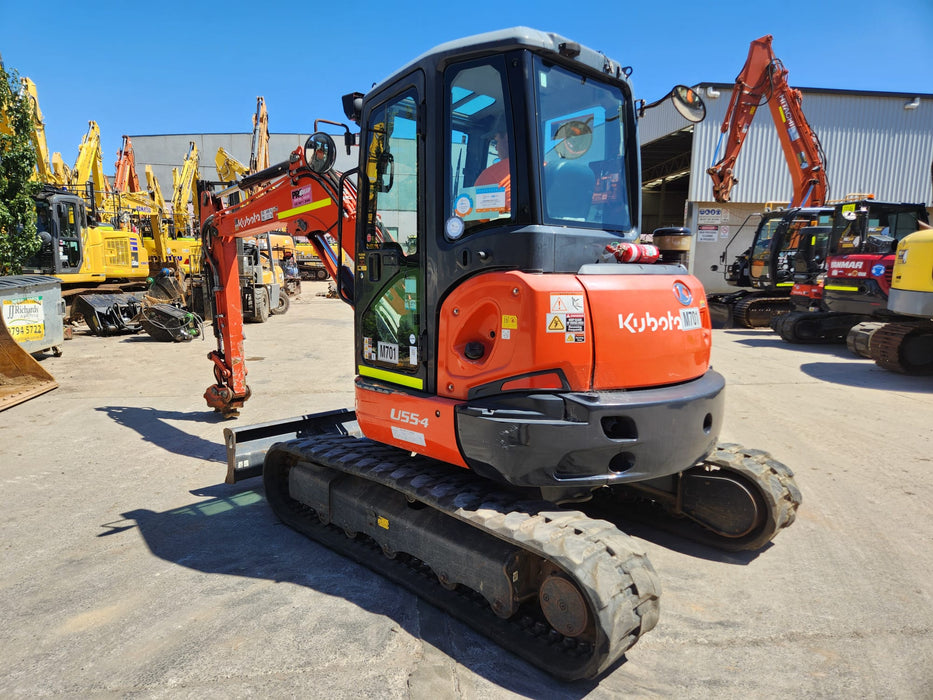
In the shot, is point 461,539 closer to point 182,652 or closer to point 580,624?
point 580,624

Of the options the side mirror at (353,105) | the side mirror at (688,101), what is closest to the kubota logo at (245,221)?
the side mirror at (353,105)

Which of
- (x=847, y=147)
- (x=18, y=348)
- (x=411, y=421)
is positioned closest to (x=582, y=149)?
(x=411, y=421)

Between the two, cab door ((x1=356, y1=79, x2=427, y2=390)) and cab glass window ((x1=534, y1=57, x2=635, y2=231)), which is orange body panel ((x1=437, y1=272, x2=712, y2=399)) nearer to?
cab door ((x1=356, y1=79, x2=427, y2=390))

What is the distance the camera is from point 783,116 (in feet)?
49.0

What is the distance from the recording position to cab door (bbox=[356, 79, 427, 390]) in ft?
10.8

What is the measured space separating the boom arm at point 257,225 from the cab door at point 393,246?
554 mm

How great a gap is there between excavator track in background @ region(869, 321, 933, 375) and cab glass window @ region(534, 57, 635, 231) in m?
8.11

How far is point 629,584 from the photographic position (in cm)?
251

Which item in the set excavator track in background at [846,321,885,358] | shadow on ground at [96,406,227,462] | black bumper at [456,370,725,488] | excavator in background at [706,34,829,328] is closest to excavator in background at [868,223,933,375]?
excavator track in background at [846,321,885,358]

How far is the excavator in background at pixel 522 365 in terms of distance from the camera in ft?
8.91

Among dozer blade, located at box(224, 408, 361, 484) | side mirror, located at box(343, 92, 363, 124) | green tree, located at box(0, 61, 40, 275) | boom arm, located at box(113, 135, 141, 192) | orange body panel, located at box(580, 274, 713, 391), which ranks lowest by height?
dozer blade, located at box(224, 408, 361, 484)

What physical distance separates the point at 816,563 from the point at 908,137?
25.4 meters

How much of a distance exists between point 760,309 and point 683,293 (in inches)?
541

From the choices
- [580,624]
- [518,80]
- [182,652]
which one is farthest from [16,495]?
[518,80]
